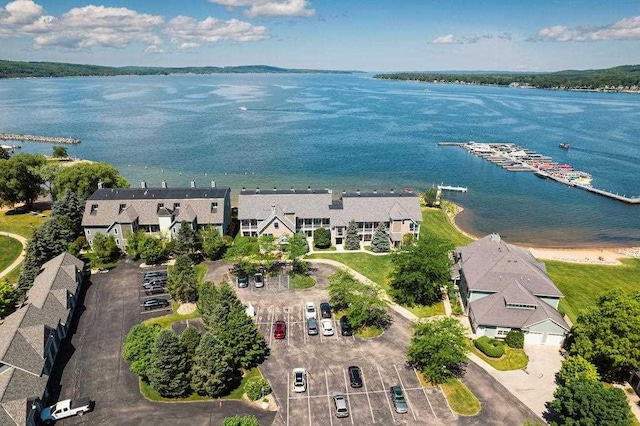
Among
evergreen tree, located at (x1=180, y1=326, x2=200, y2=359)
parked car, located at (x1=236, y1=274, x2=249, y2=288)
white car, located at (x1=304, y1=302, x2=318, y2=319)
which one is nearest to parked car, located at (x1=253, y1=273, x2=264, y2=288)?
parked car, located at (x1=236, y1=274, x2=249, y2=288)

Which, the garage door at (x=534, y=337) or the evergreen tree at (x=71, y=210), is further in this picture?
the evergreen tree at (x=71, y=210)

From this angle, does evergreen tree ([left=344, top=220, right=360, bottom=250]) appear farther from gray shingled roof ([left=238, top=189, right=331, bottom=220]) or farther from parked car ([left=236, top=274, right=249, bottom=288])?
parked car ([left=236, top=274, right=249, bottom=288])

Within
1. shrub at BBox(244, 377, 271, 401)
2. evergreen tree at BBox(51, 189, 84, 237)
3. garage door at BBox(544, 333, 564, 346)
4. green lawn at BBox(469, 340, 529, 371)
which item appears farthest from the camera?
evergreen tree at BBox(51, 189, 84, 237)

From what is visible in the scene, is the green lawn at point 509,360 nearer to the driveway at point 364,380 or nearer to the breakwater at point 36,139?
the driveway at point 364,380

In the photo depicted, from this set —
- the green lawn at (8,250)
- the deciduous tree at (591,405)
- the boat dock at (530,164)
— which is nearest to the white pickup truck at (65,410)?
the green lawn at (8,250)

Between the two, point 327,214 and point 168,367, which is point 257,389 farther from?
point 327,214

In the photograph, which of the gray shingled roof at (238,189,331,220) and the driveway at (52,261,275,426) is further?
the gray shingled roof at (238,189,331,220)
